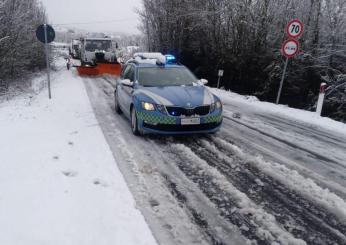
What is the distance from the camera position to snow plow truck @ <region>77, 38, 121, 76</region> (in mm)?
23250

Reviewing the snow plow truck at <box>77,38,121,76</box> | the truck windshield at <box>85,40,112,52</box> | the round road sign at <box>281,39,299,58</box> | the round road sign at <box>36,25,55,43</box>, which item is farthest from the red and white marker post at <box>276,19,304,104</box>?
the truck windshield at <box>85,40,112,52</box>

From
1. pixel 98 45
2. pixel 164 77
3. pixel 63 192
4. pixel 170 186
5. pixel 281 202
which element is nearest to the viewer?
pixel 281 202

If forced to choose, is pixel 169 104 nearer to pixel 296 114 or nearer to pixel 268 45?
pixel 296 114

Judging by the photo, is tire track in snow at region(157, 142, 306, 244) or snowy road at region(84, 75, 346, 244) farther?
snowy road at region(84, 75, 346, 244)

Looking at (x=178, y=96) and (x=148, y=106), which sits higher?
(x=178, y=96)

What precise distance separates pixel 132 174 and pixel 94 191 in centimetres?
83

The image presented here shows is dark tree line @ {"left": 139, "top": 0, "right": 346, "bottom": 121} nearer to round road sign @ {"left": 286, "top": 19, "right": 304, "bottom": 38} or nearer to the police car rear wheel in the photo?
round road sign @ {"left": 286, "top": 19, "right": 304, "bottom": 38}

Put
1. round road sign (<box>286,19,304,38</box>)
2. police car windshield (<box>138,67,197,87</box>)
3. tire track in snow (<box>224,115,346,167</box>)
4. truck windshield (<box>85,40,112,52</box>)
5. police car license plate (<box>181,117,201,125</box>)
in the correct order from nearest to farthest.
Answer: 1. tire track in snow (<box>224,115,346,167</box>)
2. police car license plate (<box>181,117,201,125</box>)
3. police car windshield (<box>138,67,197,87</box>)
4. round road sign (<box>286,19,304,38</box>)
5. truck windshield (<box>85,40,112,52</box>)

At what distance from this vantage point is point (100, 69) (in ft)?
76.5

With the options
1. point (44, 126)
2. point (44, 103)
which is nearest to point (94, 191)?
point (44, 126)

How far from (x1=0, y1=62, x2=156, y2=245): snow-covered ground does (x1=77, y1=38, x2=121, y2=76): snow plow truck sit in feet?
50.1

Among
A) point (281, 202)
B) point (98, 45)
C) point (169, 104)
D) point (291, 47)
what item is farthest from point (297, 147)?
point (98, 45)

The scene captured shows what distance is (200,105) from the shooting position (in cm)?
733

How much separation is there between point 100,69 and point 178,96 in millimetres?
16847
